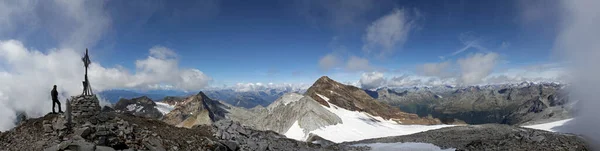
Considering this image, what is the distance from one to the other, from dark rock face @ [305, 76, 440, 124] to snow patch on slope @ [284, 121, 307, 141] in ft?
78.7

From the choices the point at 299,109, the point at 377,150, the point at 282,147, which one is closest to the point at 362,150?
the point at 377,150

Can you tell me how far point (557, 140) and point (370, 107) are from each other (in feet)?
350

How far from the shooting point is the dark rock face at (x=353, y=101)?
122188 millimetres

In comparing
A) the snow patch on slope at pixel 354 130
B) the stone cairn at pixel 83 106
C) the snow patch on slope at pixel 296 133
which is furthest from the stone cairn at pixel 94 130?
the snow patch on slope at pixel 296 133

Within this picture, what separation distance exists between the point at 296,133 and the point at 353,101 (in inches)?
2034

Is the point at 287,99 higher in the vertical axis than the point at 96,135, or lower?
lower

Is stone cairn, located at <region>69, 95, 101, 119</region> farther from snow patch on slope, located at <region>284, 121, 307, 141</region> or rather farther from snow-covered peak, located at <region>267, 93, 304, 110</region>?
snow-covered peak, located at <region>267, 93, 304, 110</region>

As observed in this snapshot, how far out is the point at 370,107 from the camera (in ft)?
444

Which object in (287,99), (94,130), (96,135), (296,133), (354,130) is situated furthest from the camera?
(287,99)

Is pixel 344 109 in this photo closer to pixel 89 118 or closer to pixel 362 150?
pixel 362 150

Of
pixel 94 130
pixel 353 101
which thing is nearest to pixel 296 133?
pixel 353 101

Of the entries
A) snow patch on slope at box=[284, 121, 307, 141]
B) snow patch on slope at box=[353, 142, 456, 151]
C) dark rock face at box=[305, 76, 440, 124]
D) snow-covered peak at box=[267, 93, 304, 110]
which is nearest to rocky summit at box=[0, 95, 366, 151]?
snow patch on slope at box=[353, 142, 456, 151]

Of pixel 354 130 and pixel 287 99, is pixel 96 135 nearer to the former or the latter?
pixel 354 130

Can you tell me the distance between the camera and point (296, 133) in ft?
289
